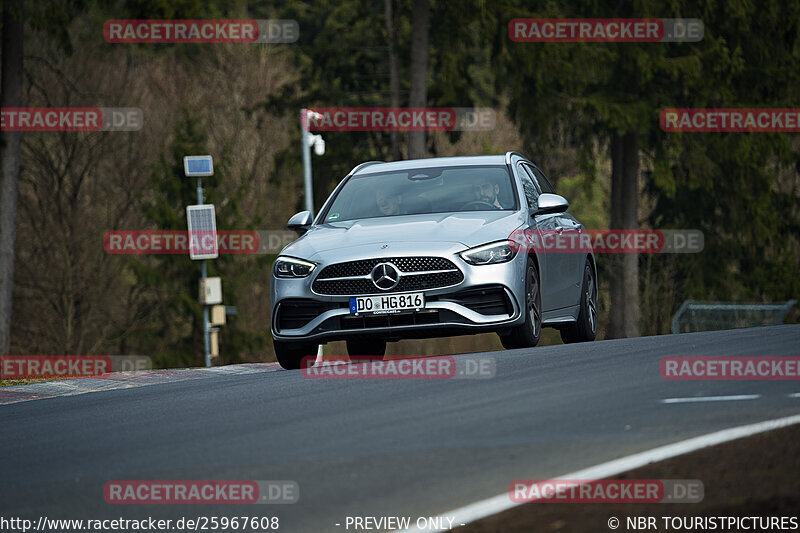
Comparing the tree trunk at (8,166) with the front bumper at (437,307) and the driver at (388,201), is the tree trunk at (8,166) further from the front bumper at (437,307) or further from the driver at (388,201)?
the front bumper at (437,307)

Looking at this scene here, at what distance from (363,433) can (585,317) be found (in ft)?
21.1

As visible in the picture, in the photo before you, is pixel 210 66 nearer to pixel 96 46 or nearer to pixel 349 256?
pixel 96 46

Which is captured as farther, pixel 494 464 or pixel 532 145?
pixel 532 145

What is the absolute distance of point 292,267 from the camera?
38.6 feet

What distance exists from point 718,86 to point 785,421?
1058 inches

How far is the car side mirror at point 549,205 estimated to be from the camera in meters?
12.5

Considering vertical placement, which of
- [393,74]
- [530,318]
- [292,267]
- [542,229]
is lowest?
[530,318]

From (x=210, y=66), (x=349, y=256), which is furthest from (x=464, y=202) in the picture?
(x=210, y=66)

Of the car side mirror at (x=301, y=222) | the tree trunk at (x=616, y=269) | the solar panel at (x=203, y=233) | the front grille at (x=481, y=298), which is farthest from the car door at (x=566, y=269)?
the solar panel at (x=203, y=233)

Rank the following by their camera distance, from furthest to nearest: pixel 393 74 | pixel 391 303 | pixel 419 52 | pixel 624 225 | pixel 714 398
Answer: pixel 393 74 → pixel 419 52 → pixel 624 225 → pixel 391 303 → pixel 714 398

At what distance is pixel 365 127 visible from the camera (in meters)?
41.3

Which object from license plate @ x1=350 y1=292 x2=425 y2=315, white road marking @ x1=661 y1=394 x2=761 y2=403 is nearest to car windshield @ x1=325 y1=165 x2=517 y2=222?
license plate @ x1=350 y1=292 x2=425 y2=315

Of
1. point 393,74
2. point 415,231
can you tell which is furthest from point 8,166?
point 415,231

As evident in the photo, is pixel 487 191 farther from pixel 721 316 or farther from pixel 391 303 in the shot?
pixel 721 316
